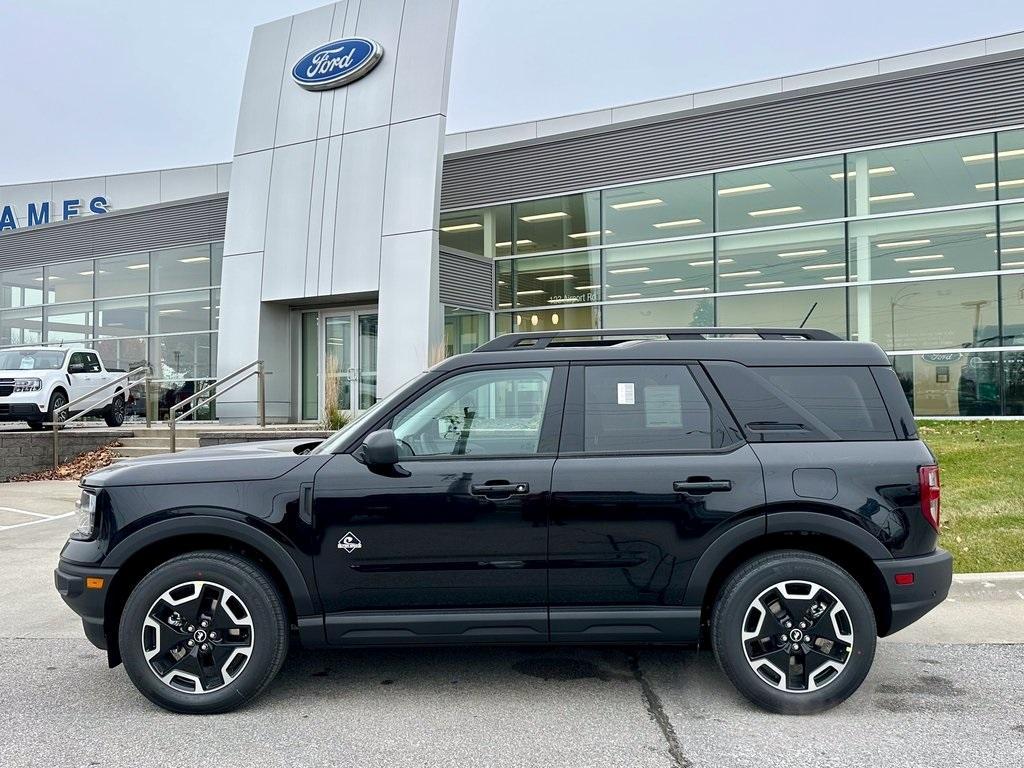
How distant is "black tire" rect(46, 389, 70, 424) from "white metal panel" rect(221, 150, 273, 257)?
14.2 feet

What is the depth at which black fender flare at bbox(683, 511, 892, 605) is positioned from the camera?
4.23 m

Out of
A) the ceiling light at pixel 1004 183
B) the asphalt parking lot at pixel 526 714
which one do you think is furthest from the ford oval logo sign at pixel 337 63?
the asphalt parking lot at pixel 526 714

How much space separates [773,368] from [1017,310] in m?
13.1

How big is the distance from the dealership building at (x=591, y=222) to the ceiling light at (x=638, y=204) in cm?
3

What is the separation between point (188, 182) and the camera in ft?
116

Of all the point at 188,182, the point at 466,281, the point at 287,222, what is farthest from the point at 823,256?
the point at 188,182

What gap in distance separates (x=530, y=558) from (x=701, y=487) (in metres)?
0.91

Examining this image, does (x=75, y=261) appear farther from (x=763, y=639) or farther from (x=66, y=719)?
(x=763, y=639)

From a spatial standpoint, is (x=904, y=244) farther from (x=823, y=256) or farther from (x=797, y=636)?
(x=797, y=636)

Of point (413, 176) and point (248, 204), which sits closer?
point (413, 176)

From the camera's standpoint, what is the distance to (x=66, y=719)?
4.25 metres

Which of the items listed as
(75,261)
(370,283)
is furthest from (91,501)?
(75,261)

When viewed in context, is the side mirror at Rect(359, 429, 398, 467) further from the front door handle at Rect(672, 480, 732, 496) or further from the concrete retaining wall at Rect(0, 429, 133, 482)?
the concrete retaining wall at Rect(0, 429, 133, 482)

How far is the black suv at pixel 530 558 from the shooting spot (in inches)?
167
